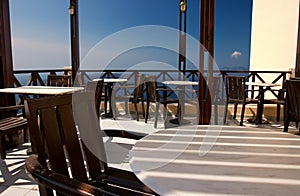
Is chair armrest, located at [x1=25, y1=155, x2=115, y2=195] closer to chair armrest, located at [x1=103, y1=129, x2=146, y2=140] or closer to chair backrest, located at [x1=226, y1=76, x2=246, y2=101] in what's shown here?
chair armrest, located at [x1=103, y1=129, x2=146, y2=140]

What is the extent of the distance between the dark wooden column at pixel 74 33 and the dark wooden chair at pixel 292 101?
440cm

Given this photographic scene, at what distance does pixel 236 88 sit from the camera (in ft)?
16.1

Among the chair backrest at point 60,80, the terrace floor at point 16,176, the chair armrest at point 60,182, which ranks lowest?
the terrace floor at point 16,176

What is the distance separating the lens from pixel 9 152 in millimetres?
3291

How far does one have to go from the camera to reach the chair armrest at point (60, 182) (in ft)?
2.55

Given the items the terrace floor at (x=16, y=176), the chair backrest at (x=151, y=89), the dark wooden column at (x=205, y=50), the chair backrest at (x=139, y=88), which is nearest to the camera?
the terrace floor at (x=16, y=176)

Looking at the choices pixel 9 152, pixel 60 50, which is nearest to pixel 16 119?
pixel 9 152

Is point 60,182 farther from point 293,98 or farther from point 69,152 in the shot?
point 293,98

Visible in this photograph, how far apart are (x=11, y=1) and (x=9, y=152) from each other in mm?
2340

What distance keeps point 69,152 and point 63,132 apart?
108mm

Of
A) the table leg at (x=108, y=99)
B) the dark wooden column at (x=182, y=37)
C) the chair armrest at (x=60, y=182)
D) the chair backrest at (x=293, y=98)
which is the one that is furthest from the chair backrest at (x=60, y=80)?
the chair armrest at (x=60, y=182)

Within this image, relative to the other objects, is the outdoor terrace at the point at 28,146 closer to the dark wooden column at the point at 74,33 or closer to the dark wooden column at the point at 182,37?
the dark wooden column at the point at 182,37

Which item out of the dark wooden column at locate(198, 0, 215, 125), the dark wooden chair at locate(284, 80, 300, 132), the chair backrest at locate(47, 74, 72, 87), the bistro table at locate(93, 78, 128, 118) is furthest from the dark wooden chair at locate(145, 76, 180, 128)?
the dark wooden chair at locate(284, 80, 300, 132)

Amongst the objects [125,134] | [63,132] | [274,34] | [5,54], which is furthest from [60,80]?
[274,34]
